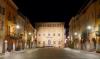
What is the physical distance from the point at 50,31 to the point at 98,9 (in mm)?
A: 105976

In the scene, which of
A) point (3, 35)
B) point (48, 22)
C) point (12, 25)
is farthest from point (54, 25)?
point (3, 35)

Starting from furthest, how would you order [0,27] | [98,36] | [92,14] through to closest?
[92,14] → [98,36] → [0,27]

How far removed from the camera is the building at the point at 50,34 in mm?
161000

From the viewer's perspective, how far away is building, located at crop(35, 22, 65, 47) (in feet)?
528

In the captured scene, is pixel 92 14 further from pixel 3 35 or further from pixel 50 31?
pixel 50 31

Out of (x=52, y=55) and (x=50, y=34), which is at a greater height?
(x=50, y=34)

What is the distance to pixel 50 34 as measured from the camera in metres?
162

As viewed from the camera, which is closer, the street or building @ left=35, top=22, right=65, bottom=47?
the street

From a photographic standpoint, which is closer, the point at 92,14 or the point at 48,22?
the point at 92,14

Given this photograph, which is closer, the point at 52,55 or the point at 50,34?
the point at 52,55

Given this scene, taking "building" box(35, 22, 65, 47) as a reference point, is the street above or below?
below

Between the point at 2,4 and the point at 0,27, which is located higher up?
the point at 2,4

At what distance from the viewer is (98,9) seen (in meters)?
56.8

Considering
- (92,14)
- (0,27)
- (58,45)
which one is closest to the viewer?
(0,27)
